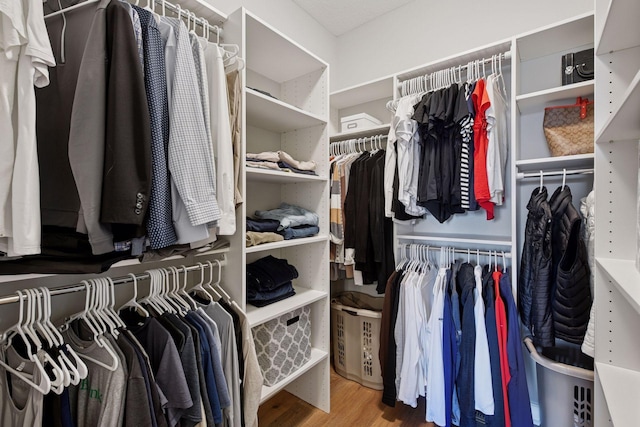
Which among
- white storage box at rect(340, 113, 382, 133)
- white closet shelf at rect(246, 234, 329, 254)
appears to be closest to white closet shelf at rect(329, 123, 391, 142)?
white storage box at rect(340, 113, 382, 133)

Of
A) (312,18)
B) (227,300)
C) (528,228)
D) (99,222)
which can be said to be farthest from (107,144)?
(312,18)

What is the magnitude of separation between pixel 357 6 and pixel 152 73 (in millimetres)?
2018

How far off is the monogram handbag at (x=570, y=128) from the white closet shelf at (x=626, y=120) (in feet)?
2.21

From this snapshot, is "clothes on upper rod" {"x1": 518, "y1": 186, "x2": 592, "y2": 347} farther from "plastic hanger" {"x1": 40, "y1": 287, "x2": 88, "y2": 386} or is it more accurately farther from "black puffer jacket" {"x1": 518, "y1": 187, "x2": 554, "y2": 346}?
"plastic hanger" {"x1": 40, "y1": 287, "x2": 88, "y2": 386}

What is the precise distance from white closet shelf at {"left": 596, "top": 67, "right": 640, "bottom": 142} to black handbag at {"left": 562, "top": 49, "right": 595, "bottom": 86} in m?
0.81

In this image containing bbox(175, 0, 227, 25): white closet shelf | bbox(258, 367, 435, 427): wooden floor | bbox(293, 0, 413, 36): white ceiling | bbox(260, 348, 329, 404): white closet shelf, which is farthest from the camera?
bbox(293, 0, 413, 36): white ceiling

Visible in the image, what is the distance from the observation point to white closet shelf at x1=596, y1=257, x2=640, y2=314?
2.21 ft

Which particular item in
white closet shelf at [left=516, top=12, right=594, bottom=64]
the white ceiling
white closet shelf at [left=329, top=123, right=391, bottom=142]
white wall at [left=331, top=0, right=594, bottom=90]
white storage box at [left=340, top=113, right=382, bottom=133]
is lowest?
white closet shelf at [left=329, top=123, right=391, bottom=142]

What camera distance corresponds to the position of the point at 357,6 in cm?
238

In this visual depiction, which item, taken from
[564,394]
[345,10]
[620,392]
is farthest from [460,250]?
[345,10]

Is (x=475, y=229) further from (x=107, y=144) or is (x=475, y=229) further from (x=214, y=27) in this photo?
(x=107, y=144)

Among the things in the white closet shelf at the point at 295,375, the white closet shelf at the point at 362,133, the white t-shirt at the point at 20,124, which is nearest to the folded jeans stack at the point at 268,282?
the white closet shelf at the point at 295,375

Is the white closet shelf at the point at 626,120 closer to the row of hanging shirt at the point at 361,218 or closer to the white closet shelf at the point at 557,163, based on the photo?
the white closet shelf at the point at 557,163

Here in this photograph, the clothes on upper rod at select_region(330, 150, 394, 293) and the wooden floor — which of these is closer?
the wooden floor
